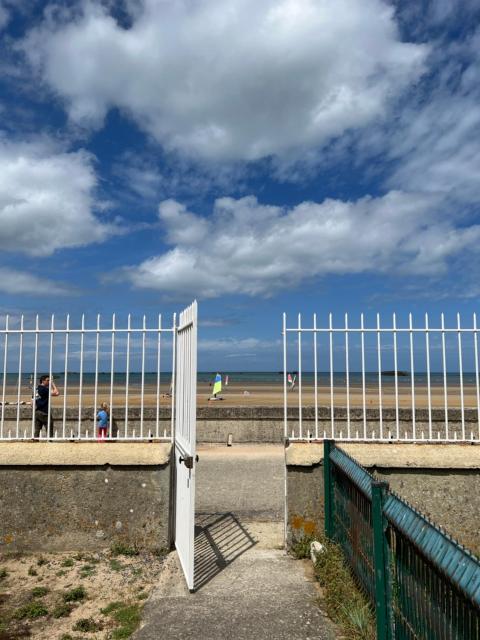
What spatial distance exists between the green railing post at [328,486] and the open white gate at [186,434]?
153 centimetres

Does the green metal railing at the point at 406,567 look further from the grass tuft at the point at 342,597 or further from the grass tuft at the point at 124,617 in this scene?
the grass tuft at the point at 124,617

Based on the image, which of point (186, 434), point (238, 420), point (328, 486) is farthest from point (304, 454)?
point (238, 420)

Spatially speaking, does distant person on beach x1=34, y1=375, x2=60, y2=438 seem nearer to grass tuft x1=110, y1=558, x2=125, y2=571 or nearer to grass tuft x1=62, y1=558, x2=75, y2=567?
grass tuft x1=62, y1=558, x2=75, y2=567

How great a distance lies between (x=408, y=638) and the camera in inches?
118

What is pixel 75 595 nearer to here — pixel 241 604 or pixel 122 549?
pixel 122 549

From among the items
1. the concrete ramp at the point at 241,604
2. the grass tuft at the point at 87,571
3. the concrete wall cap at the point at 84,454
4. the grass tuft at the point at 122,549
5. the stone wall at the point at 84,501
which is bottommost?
the grass tuft at the point at 87,571

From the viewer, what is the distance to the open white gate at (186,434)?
Answer: 4.98 meters

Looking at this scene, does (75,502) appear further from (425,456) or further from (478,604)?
(478,604)

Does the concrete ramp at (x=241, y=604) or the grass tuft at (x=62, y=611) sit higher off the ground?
the concrete ramp at (x=241, y=604)

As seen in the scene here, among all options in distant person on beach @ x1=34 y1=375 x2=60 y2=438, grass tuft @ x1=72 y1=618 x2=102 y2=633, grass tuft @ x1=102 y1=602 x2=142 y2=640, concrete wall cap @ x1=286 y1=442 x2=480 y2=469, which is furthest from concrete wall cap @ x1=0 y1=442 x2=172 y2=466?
distant person on beach @ x1=34 y1=375 x2=60 y2=438

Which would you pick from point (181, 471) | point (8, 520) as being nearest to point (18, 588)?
point (8, 520)

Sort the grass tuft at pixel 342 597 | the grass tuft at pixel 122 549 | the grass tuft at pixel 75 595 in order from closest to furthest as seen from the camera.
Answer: the grass tuft at pixel 342 597
the grass tuft at pixel 75 595
the grass tuft at pixel 122 549

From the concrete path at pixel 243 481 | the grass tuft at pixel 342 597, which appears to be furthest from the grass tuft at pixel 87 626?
the concrete path at pixel 243 481

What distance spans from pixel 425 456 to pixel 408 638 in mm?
3169
